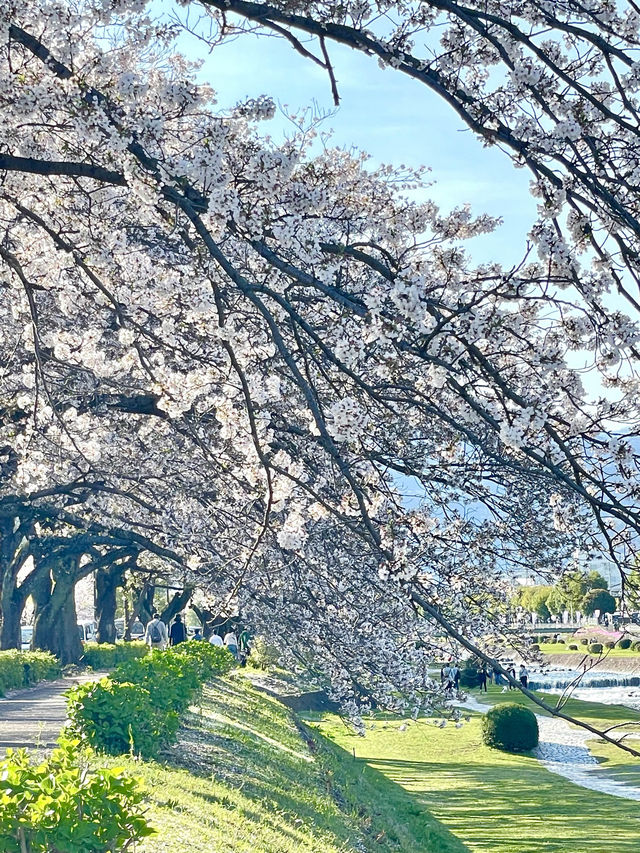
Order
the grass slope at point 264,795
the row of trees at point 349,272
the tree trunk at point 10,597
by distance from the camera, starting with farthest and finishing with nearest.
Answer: the tree trunk at point 10,597 < the grass slope at point 264,795 < the row of trees at point 349,272

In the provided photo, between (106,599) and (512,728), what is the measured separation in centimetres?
1932

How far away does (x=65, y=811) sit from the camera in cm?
529

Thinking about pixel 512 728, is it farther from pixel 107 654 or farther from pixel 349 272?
pixel 349 272

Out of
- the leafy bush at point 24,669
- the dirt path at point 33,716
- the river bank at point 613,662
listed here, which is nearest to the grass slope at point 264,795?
the dirt path at point 33,716

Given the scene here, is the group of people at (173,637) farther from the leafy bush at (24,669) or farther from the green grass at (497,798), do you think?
the green grass at (497,798)

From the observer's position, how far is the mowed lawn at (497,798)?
18.8m

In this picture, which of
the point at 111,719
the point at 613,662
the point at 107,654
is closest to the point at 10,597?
the point at 107,654

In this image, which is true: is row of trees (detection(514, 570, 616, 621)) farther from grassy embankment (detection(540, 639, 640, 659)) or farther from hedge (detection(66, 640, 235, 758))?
hedge (detection(66, 640, 235, 758))

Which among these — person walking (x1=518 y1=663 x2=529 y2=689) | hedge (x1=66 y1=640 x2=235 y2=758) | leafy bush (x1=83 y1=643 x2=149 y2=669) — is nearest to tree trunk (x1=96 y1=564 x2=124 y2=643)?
leafy bush (x1=83 y1=643 x2=149 y2=669)

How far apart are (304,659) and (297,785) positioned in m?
1.96

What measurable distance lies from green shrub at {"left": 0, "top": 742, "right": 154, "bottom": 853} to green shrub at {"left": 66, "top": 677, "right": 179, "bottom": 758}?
200 inches

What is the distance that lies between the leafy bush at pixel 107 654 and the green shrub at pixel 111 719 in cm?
2105

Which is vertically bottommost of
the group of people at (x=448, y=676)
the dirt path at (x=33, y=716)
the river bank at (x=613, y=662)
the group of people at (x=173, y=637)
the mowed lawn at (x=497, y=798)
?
the mowed lawn at (x=497, y=798)

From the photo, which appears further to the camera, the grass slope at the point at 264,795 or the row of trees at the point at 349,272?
the grass slope at the point at 264,795
